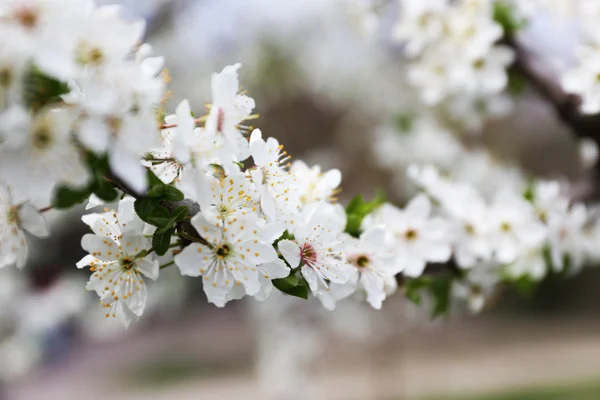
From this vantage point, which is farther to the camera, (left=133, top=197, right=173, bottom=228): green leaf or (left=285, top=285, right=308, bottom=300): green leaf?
(left=285, top=285, right=308, bottom=300): green leaf

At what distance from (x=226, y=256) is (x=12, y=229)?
314mm

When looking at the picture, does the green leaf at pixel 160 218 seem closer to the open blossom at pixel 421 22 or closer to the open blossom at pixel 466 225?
the open blossom at pixel 466 225

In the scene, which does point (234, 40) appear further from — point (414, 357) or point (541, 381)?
point (414, 357)

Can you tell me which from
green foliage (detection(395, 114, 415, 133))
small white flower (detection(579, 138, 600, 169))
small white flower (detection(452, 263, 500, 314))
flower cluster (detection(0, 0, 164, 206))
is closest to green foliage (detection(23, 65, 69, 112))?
flower cluster (detection(0, 0, 164, 206))

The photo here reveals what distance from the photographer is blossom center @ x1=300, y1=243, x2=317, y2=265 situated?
3.12 feet

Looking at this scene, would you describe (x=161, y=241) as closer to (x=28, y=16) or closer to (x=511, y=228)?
(x=28, y=16)

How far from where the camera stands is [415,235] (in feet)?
4.18

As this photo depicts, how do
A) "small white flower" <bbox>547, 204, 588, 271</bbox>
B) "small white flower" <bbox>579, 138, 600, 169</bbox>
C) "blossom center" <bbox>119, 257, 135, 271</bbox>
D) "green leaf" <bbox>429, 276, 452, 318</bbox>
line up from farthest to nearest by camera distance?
"small white flower" <bbox>579, 138, 600, 169</bbox>, "small white flower" <bbox>547, 204, 588, 271</bbox>, "green leaf" <bbox>429, 276, 452, 318</bbox>, "blossom center" <bbox>119, 257, 135, 271</bbox>

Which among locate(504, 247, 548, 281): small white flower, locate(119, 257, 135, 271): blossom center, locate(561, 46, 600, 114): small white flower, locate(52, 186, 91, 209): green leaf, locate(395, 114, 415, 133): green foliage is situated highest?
locate(395, 114, 415, 133): green foliage

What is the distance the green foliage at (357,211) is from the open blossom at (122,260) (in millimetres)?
419

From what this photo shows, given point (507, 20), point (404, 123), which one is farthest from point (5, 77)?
point (404, 123)

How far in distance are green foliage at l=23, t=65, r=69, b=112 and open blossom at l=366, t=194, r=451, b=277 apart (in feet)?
2.34

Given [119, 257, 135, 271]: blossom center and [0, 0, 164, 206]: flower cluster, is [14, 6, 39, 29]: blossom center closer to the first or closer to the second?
[0, 0, 164, 206]: flower cluster

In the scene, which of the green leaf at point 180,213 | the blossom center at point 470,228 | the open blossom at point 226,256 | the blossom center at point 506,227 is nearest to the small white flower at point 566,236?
the blossom center at point 506,227
